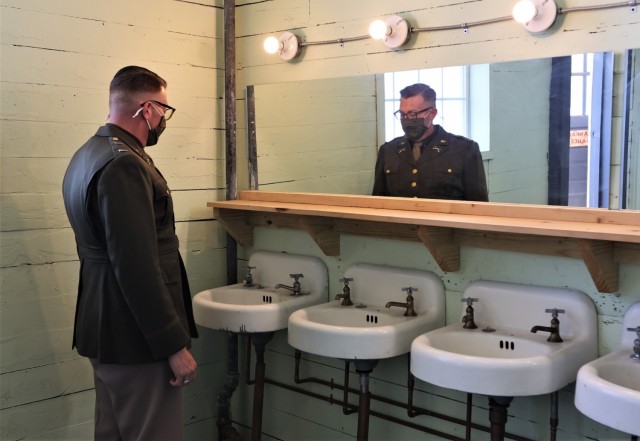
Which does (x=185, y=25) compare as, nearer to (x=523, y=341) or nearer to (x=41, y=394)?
(x=41, y=394)

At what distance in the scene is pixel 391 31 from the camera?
259 cm

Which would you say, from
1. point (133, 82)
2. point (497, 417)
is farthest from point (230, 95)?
point (497, 417)

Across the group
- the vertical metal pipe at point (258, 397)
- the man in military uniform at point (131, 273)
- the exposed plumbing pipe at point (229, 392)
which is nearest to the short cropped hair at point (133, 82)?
the man in military uniform at point (131, 273)

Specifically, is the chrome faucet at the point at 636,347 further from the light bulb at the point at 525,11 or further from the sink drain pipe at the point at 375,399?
the light bulb at the point at 525,11

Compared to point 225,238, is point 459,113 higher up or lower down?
higher up

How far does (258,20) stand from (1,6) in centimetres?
99

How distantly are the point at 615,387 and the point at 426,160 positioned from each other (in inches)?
40.6

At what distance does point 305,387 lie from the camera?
3.07 m

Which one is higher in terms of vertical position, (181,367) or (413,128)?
(413,128)

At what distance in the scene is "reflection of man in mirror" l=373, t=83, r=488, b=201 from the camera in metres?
2.45

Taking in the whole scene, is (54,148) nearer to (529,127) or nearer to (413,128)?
(413,128)

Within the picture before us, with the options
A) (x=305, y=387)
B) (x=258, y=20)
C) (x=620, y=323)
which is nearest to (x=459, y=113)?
(x=620, y=323)

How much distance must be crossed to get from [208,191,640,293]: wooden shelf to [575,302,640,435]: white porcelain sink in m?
0.15

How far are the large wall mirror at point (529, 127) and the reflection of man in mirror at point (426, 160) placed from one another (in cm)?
4
